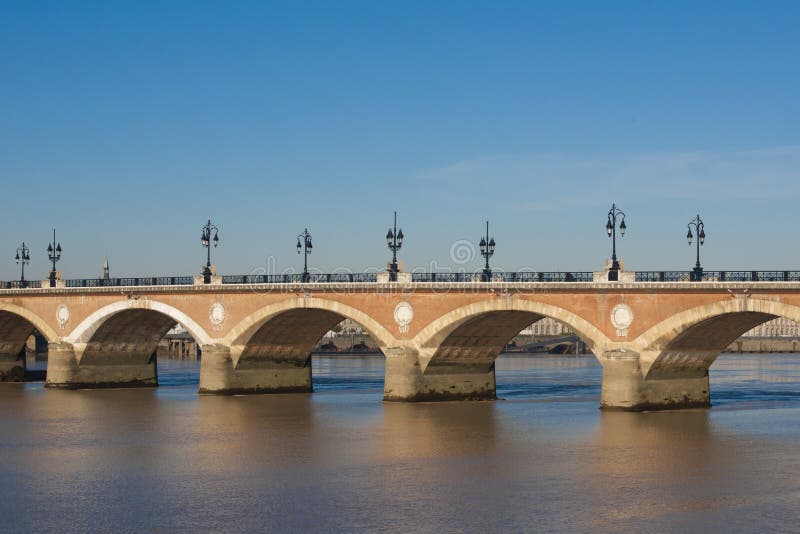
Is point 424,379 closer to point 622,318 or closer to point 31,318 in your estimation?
point 622,318

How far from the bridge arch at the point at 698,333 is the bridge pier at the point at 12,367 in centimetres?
4778

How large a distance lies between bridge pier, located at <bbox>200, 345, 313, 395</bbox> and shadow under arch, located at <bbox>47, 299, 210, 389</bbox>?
5.71 metres

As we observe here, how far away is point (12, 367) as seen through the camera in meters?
79.7

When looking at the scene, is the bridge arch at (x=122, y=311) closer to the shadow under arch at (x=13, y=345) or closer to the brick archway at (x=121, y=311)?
the brick archway at (x=121, y=311)

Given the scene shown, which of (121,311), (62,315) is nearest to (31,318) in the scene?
(62,315)

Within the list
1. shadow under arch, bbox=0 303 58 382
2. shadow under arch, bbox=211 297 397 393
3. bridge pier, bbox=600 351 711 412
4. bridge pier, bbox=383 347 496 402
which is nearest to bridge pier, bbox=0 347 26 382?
shadow under arch, bbox=0 303 58 382

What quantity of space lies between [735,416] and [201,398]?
2781 centimetres

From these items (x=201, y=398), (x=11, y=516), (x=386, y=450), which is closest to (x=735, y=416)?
(x=386, y=450)

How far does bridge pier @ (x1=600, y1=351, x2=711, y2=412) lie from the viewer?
49188mm

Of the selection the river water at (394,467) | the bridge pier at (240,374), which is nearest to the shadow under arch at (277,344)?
the bridge pier at (240,374)

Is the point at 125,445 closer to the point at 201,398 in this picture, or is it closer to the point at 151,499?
the point at 151,499

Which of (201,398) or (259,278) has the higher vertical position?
(259,278)

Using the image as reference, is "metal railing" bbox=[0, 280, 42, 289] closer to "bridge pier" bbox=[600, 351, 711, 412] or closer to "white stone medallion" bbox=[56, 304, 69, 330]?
"white stone medallion" bbox=[56, 304, 69, 330]

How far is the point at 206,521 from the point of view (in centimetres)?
2684
